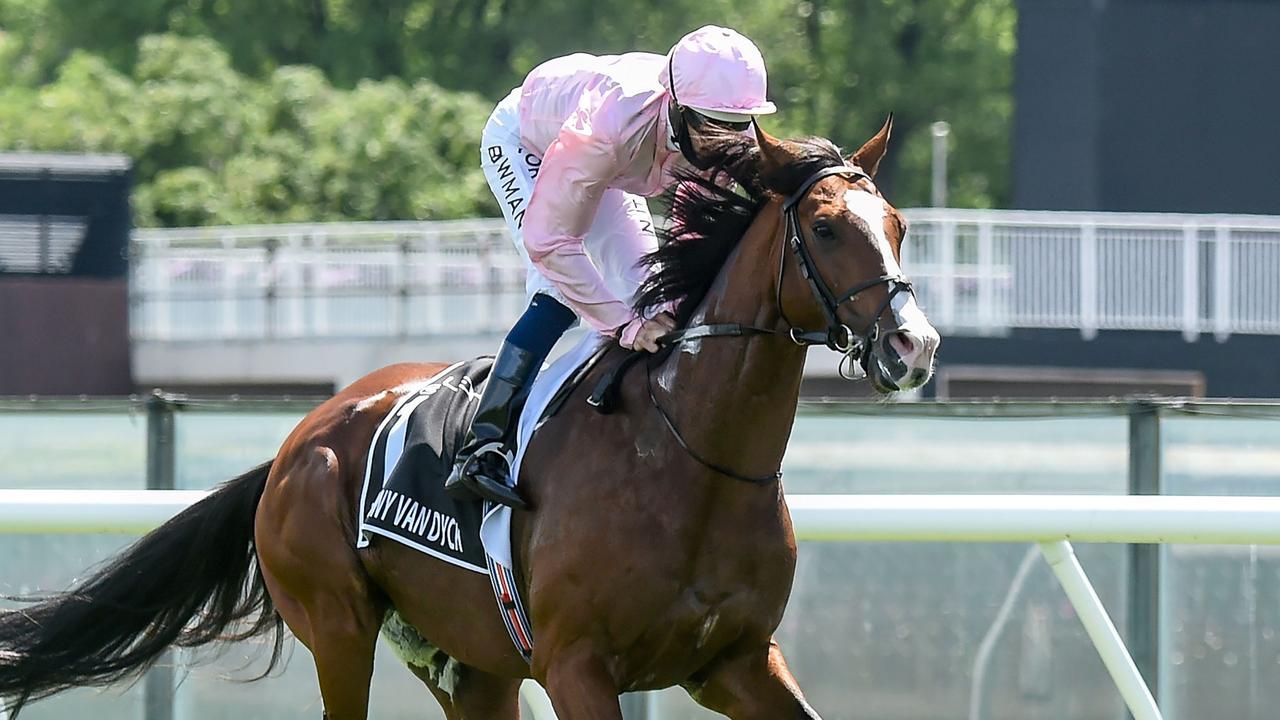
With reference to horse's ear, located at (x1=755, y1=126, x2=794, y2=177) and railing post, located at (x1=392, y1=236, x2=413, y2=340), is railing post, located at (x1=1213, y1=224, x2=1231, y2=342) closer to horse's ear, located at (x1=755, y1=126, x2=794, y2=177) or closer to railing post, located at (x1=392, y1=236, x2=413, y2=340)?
railing post, located at (x1=392, y1=236, x2=413, y2=340)

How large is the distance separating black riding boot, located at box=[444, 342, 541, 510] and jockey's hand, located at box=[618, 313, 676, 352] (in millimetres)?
240

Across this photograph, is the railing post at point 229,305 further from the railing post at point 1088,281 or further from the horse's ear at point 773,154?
the horse's ear at point 773,154

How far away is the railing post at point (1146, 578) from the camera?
4.82 metres

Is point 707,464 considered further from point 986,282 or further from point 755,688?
point 986,282

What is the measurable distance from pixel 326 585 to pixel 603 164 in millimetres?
1164

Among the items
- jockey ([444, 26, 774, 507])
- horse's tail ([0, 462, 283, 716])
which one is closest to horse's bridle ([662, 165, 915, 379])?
jockey ([444, 26, 774, 507])

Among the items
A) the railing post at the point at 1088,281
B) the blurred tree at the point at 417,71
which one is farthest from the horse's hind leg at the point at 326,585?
the blurred tree at the point at 417,71

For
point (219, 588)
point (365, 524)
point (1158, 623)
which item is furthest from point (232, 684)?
point (1158, 623)

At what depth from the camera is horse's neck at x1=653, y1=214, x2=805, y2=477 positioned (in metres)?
3.49

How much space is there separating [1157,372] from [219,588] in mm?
9619

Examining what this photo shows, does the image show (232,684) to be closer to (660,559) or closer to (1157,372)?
(660,559)

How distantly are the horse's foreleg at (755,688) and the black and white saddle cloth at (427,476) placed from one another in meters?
→ 0.53

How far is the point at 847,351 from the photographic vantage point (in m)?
3.25

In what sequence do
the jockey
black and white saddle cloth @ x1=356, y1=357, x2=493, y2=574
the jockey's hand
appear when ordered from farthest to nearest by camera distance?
black and white saddle cloth @ x1=356, y1=357, x2=493, y2=574 → the jockey's hand → the jockey
